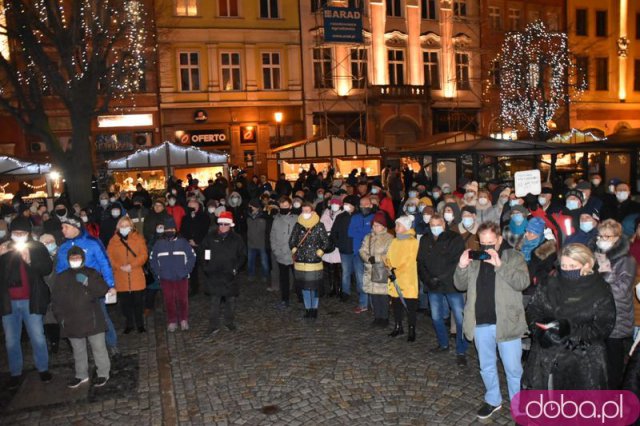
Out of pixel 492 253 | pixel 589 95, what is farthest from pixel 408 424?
pixel 589 95

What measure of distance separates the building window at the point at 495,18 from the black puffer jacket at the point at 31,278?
114 ft

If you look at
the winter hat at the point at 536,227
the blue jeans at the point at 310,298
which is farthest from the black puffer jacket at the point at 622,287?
the blue jeans at the point at 310,298

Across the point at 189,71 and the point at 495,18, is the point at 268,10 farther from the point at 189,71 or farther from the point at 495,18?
the point at 495,18

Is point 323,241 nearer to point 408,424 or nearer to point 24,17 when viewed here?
point 408,424

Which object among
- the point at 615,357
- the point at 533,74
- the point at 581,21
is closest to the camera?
the point at 615,357

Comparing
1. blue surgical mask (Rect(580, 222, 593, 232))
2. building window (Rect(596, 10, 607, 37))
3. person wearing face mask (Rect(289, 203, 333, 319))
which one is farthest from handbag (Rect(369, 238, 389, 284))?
building window (Rect(596, 10, 607, 37))

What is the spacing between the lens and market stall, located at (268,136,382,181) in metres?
24.8

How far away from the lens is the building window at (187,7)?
1204 inches

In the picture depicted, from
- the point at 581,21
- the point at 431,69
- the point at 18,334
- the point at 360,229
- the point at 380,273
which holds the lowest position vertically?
the point at 18,334

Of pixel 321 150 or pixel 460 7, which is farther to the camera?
pixel 460 7

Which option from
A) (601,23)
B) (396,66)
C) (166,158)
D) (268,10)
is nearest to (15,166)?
(166,158)

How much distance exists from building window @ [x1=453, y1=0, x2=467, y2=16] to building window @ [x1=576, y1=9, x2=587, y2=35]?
343 inches

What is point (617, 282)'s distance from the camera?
19.6ft

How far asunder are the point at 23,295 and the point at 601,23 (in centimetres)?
4229
